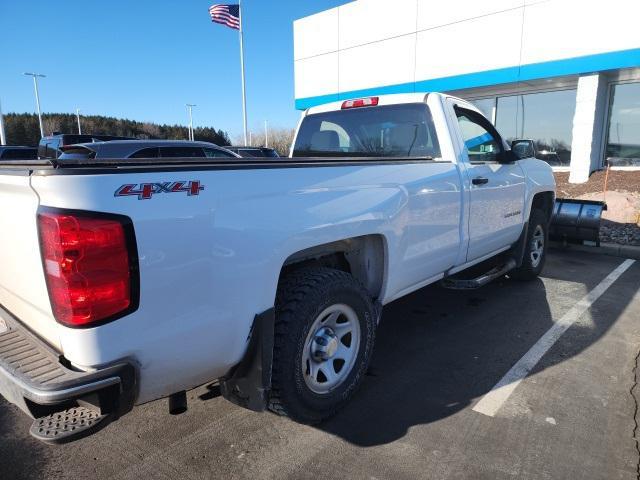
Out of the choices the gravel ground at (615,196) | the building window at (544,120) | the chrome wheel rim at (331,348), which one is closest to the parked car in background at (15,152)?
the chrome wheel rim at (331,348)

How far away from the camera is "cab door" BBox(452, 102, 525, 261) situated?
12.9 feet

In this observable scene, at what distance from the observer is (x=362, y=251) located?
302cm

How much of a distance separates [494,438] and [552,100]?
16124mm

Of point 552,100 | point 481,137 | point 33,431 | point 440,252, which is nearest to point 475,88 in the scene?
point 552,100

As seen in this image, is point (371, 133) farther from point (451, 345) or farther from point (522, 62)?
point (522, 62)

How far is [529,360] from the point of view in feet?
11.7

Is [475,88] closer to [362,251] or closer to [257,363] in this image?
[362,251]

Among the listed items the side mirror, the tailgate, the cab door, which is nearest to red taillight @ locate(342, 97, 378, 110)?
the cab door

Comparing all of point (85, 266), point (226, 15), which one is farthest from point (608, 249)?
point (226, 15)

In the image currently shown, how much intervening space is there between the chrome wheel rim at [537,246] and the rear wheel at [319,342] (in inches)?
136

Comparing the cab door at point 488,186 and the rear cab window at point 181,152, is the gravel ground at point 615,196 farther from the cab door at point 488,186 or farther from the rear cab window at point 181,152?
the rear cab window at point 181,152

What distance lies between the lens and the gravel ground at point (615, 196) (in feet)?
26.1

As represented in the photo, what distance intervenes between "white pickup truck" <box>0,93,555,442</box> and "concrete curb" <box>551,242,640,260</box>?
5432 mm

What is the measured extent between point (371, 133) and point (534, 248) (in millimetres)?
2737
